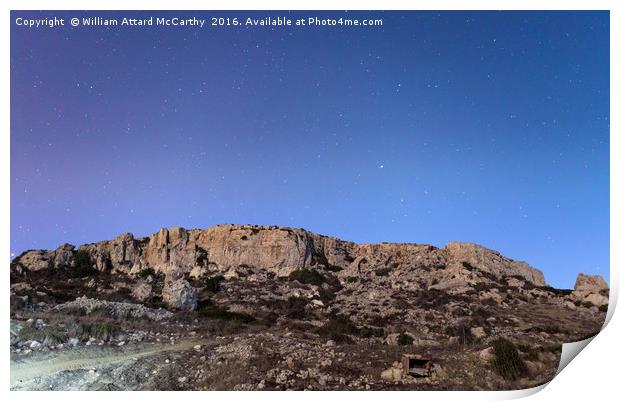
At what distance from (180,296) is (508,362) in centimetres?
1242

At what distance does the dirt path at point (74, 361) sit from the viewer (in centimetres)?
1057

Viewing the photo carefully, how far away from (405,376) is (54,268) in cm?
2339

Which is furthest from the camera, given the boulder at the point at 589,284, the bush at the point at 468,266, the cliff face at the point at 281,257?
the bush at the point at 468,266

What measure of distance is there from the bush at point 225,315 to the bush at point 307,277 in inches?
467

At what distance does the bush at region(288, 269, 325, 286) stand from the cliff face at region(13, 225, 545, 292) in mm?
952

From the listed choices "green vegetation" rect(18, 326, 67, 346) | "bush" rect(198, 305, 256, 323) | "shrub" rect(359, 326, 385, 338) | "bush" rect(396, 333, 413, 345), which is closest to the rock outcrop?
"bush" rect(396, 333, 413, 345)

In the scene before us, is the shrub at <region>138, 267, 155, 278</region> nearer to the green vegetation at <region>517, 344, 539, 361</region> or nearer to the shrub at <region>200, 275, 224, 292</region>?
the shrub at <region>200, 275, 224, 292</region>

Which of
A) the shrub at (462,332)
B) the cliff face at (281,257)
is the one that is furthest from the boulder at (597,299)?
the cliff face at (281,257)
